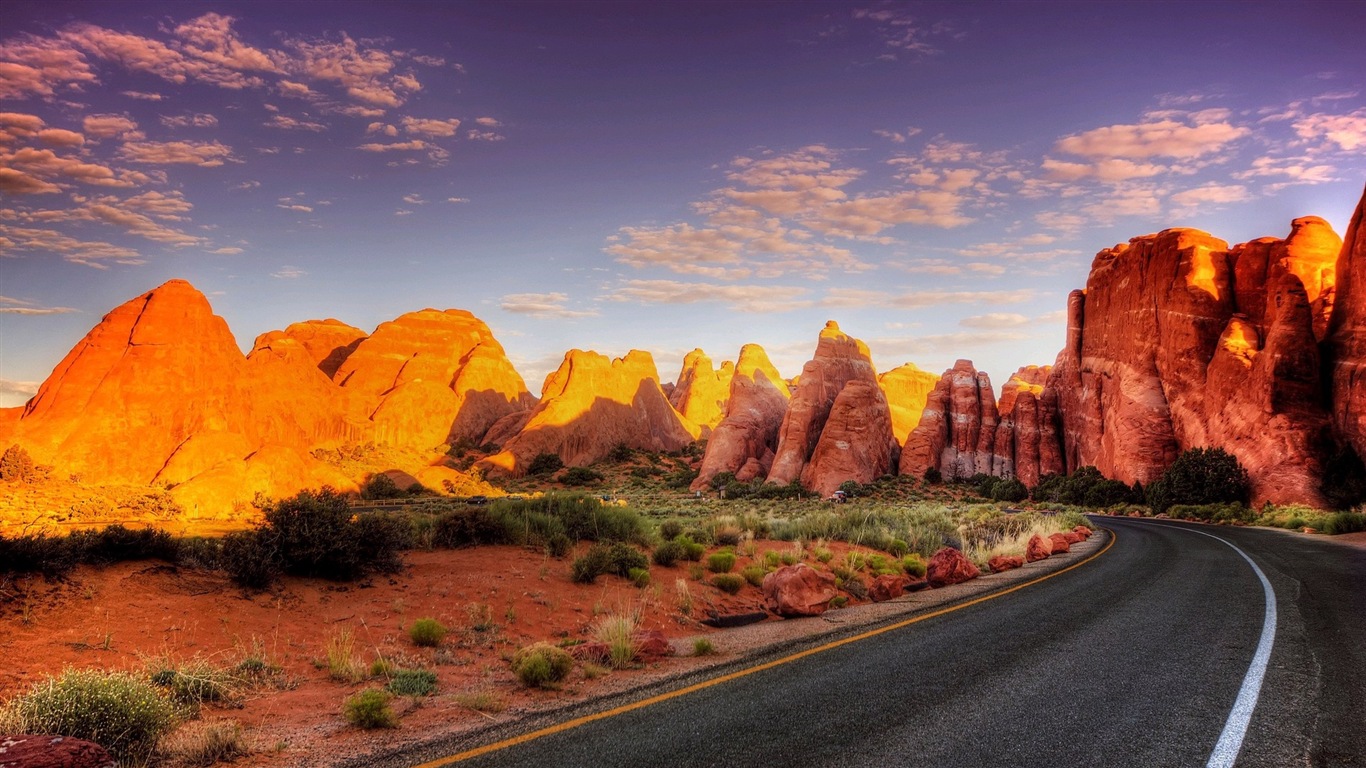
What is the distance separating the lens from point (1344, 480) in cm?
3309

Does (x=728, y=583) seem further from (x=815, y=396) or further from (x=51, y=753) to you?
(x=815, y=396)

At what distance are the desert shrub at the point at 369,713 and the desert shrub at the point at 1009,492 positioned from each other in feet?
175

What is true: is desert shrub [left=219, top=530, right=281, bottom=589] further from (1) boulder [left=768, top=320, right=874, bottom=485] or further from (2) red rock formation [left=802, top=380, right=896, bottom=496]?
(1) boulder [left=768, top=320, right=874, bottom=485]

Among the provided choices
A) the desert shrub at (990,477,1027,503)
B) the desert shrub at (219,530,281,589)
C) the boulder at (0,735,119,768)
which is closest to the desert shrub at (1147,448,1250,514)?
the desert shrub at (990,477,1027,503)

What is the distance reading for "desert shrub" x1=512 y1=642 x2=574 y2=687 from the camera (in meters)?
7.31

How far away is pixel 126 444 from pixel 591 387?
51432mm

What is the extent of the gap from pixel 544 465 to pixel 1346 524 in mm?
61511

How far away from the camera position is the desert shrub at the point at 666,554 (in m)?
15.4

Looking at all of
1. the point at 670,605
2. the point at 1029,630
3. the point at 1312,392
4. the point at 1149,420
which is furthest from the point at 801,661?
the point at 1149,420

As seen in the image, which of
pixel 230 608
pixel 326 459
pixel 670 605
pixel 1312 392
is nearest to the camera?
pixel 230 608

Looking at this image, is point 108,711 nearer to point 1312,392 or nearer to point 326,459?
point 1312,392

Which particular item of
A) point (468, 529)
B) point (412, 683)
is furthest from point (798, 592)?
point (468, 529)

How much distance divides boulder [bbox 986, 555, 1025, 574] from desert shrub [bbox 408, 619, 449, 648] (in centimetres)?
1286

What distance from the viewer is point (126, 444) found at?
39375mm
